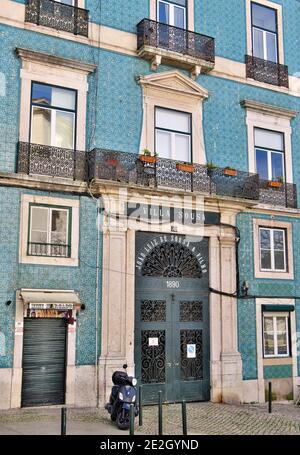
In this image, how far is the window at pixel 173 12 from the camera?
15.5 m

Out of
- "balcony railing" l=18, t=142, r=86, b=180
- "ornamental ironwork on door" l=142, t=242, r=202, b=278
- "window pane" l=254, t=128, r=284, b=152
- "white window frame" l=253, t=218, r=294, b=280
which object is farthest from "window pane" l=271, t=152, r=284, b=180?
"balcony railing" l=18, t=142, r=86, b=180

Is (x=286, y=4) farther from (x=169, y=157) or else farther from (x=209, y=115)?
(x=169, y=157)

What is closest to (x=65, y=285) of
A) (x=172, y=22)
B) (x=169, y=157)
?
(x=169, y=157)

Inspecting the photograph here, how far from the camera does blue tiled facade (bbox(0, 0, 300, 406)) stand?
41.5 ft

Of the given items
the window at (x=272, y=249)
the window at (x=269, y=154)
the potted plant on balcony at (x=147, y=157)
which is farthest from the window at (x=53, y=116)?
the window at (x=272, y=249)

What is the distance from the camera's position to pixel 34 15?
13492 millimetres

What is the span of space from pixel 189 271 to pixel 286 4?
966cm

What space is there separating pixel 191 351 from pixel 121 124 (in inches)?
242

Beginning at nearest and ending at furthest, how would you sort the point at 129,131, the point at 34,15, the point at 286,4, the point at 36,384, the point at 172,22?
the point at 36,384 < the point at 34,15 < the point at 129,131 < the point at 172,22 < the point at 286,4

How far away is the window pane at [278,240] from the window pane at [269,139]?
8.54 feet

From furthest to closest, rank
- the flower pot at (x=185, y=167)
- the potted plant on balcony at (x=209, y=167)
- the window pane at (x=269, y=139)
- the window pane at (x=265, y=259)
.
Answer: the window pane at (x=269, y=139), the window pane at (x=265, y=259), the potted plant on balcony at (x=209, y=167), the flower pot at (x=185, y=167)

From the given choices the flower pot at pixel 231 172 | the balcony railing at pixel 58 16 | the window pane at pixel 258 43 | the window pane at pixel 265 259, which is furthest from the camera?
the window pane at pixel 258 43

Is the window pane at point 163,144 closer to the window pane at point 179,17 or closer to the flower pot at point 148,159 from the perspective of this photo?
the flower pot at point 148,159
